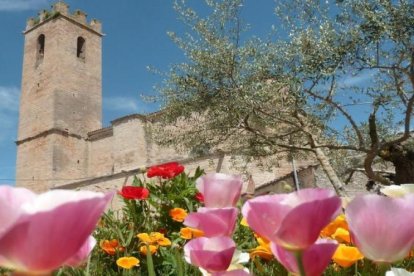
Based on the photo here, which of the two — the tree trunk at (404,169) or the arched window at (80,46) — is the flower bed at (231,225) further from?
the arched window at (80,46)

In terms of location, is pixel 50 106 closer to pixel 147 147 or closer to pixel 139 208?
pixel 147 147

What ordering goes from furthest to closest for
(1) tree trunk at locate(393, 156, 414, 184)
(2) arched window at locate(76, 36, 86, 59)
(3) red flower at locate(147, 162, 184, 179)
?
(2) arched window at locate(76, 36, 86, 59) → (1) tree trunk at locate(393, 156, 414, 184) → (3) red flower at locate(147, 162, 184, 179)

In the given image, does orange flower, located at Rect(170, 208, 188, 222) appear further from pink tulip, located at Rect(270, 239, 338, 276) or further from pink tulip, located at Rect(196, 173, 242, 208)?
pink tulip, located at Rect(270, 239, 338, 276)

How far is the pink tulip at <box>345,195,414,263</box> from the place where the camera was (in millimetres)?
584

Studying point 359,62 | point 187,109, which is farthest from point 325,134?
point 187,109

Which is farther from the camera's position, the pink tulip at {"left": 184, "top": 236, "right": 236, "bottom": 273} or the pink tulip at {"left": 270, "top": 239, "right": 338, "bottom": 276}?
the pink tulip at {"left": 184, "top": 236, "right": 236, "bottom": 273}

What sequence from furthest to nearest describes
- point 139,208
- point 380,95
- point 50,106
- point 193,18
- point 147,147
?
1. point 50,106
2. point 147,147
3. point 193,18
4. point 380,95
5. point 139,208

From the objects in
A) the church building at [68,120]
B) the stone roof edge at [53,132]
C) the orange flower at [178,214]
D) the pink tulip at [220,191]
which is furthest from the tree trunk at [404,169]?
the stone roof edge at [53,132]

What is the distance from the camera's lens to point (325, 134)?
11.7 metres

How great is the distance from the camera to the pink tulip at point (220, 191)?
0.87 meters

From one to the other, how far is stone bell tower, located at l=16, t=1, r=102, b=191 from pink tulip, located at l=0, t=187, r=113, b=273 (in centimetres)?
2698

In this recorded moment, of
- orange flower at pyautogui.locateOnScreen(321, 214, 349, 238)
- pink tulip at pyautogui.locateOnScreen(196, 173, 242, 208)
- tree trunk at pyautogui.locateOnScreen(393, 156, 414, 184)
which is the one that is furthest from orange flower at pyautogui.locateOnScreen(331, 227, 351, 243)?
tree trunk at pyautogui.locateOnScreen(393, 156, 414, 184)

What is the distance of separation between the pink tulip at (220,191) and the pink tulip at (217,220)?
6 cm

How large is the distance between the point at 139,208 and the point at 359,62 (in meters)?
7.31
